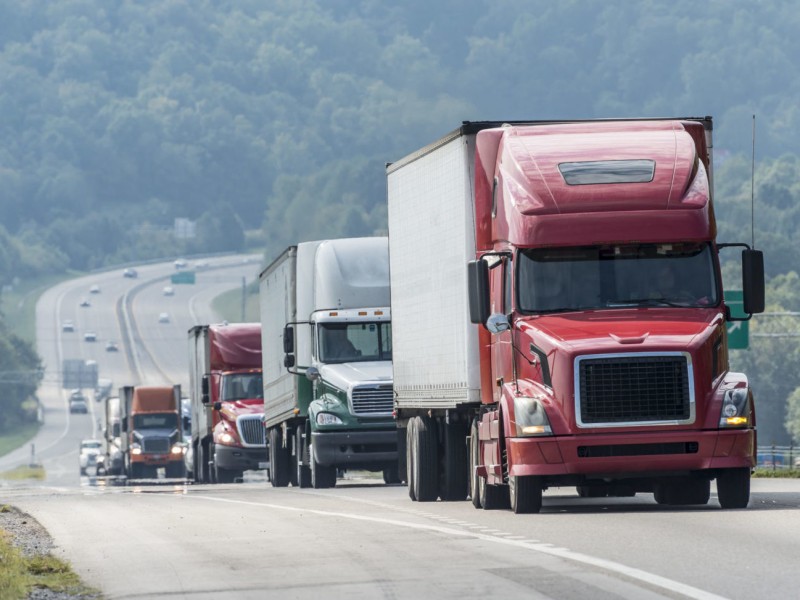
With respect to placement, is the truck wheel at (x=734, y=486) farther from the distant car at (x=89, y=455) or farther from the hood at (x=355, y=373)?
the distant car at (x=89, y=455)

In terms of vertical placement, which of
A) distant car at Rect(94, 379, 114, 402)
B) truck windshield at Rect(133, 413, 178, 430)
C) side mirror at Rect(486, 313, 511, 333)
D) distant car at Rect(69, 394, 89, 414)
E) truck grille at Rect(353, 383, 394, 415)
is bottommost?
truck grille at Rect(353, 383, 394, 415)

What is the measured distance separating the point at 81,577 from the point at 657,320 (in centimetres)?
659

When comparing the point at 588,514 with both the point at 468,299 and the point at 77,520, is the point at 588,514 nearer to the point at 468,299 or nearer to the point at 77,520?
the point at 468,299

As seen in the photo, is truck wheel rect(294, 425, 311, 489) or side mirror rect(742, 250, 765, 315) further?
truck wheel rect(294, 425, 311, 489)

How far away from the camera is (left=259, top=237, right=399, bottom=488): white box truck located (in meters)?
31.7

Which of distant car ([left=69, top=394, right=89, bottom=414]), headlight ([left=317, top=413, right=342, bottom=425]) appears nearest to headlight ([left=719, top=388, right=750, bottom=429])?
headlight ([left=317, top=413, right=342, bottom=425])

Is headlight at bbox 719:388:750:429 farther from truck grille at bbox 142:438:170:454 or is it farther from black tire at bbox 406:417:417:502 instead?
truck grille at bbox 142:438:170:454

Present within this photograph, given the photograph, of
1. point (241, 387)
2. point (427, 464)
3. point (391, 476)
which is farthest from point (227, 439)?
point (427, 464)

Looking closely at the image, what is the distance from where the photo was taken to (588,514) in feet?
63.5

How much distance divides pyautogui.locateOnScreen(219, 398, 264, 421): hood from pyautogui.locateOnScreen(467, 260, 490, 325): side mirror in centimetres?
2435

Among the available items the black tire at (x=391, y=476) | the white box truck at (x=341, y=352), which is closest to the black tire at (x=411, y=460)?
the white box truck at (x=341, y=352)

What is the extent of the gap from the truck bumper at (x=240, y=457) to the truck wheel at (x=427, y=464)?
65.0 ft

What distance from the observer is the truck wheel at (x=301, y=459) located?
34188 millimetres

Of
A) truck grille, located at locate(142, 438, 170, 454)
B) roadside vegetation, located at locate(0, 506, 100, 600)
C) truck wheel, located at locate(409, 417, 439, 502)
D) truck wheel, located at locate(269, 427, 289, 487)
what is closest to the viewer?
roadside vegetation, located at locate(0, 506, 100, 600)
